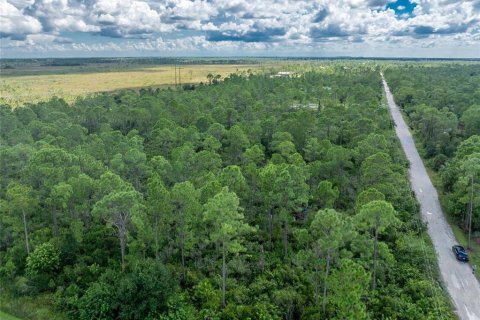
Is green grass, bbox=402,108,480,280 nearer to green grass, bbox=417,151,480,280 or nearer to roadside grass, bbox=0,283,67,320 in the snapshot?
green grass, bbox=417,151,480,280

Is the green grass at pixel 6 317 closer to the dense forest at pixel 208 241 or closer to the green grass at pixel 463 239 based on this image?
the dense forest at pixel 208 241

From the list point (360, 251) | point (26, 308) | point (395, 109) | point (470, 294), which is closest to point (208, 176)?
point (360, 251)

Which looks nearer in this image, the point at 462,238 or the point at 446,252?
the point at 446,252

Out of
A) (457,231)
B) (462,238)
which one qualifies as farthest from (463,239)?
(457,231)

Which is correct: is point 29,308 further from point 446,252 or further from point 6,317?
point 446,252

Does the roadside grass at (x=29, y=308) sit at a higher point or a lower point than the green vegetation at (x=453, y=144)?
lower

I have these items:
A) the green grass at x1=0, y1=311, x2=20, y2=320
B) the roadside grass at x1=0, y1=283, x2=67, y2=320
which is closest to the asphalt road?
the roadside grass at x1=0, y1=283, x2=67, y2=320

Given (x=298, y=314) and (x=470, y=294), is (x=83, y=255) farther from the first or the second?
(x=470, y=294)

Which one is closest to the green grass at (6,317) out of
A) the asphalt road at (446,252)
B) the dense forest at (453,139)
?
the asphalt road at (446,252)
